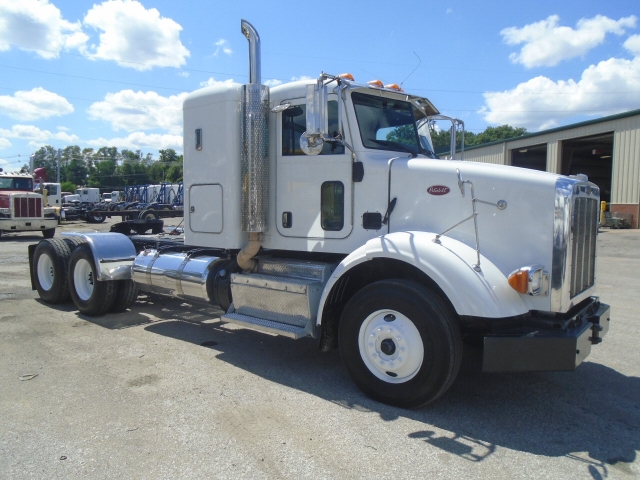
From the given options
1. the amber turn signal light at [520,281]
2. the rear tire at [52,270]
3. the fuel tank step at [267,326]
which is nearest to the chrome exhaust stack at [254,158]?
the fuel tank step at [267,326]

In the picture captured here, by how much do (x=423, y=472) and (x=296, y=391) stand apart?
165cm

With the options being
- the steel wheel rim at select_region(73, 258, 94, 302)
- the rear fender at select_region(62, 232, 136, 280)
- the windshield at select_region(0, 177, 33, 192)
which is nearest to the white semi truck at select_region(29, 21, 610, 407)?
the rear fender at select_region(62, 232, 136, 280)

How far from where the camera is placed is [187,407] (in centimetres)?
425

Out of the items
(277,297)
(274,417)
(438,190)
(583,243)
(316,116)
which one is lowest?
(274,417)

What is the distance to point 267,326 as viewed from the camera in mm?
5074

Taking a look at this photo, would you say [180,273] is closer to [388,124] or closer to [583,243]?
[388,124]

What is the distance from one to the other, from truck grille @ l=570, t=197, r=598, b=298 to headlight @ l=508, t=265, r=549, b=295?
16.4 inches

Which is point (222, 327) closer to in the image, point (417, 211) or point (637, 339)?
point (417, 211)

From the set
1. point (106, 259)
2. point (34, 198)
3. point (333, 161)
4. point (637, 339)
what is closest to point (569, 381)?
point (637, 339)

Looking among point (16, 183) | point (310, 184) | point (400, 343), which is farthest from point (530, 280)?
point (16, 183)

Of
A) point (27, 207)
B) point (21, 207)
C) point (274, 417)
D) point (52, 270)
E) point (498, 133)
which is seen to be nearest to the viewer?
point (274, 417)

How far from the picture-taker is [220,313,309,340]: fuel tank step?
4.84 meters

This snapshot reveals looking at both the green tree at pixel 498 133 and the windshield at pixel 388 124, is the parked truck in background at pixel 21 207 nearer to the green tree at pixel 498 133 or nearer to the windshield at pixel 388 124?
the windshield at pixel 388 124

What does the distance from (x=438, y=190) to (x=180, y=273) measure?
11.7ft
